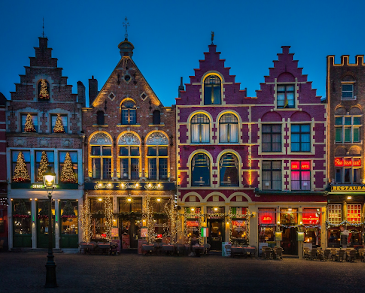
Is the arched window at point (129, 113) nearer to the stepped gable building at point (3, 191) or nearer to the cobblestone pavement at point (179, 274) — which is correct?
the stepped gable building at point (3, 191)

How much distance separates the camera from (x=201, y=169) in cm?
2191

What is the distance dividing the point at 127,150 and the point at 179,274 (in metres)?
10.2

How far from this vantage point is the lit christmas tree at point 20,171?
21375mm

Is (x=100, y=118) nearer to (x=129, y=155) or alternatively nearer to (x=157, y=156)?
(x=129, y=155)

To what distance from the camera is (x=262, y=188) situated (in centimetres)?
2172

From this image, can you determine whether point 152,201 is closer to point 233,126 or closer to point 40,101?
point 233,126

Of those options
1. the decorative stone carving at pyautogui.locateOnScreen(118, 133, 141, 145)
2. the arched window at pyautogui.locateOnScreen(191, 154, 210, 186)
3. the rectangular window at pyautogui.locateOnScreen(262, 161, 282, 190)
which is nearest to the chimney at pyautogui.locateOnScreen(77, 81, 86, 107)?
the decorative stone carving at pyautogui.locateOnScreen(118, 133, 141, 145)

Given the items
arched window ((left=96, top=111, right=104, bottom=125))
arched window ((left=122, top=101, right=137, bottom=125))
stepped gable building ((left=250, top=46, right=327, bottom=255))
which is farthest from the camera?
arched window ((left=96, top=111, right=104, bottom=125))

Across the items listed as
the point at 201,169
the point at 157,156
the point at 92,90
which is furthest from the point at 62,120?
the point at 201,169

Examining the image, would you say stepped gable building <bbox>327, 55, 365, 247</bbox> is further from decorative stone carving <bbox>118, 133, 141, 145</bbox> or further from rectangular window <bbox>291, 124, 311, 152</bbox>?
decorative stone carving <bbox>118, 133, 141, 145</bbox>

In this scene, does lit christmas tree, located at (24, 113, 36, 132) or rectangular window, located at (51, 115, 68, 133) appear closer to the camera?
lit christmas tree, located at (24, 113, 36, 132)

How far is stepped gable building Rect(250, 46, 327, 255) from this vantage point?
21.4 m

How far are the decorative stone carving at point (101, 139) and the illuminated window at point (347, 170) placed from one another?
1609 cm

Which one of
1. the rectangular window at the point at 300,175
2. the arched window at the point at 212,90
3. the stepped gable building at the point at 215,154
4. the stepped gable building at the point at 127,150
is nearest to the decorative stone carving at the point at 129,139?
the stepped gable building at the point at 127,150
